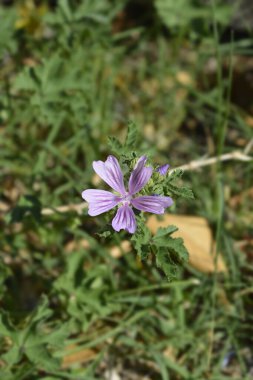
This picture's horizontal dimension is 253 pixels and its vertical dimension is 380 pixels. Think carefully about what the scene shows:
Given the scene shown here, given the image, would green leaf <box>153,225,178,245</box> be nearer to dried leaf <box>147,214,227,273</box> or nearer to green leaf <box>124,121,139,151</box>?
green leaf <box>124,121,139,151</box>

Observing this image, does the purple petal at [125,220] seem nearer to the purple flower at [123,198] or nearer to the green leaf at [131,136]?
the purple flower at [123,198]

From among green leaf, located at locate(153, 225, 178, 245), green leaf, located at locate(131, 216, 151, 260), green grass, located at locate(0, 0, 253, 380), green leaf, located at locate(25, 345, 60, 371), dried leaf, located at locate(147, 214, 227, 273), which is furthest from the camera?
dried leaf, located at locate(147, 214, 227, 273)

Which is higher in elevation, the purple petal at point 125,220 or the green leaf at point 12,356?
the purple petal at point 125,220

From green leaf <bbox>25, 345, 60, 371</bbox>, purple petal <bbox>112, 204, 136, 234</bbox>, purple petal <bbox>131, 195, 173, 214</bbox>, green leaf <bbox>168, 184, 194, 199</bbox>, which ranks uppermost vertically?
green leaf <bbox>168, 184, 194, 199</bbox>

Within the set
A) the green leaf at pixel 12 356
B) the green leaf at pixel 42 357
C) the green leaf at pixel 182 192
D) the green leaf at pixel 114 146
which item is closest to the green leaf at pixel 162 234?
the green leaf at pixel 182 192

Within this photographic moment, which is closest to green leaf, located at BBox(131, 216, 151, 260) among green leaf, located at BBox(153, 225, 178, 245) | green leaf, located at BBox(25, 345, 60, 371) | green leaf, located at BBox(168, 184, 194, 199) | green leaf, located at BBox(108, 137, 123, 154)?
green leaf, located at BBox(153, 225, 178, 245)

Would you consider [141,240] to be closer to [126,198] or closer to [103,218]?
[126,198]

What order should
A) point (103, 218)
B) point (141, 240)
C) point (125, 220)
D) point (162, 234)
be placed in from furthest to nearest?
point (103, 218), point (162, 234), point (141, 240), point (125, 220)

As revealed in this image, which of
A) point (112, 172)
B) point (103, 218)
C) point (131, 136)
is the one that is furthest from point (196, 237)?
point (112, 172)
